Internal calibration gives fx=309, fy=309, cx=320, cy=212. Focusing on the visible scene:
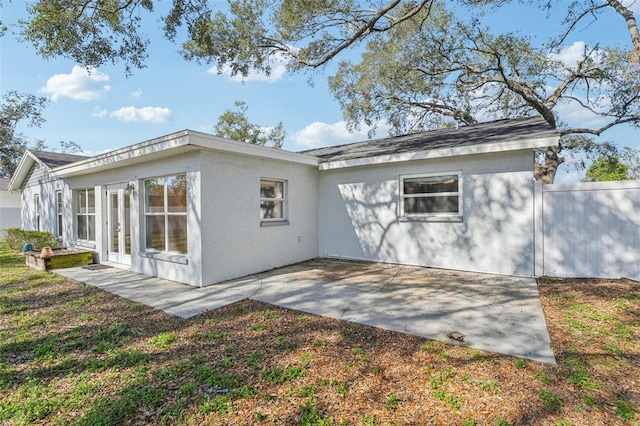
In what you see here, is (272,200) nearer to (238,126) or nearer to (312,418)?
(312,418)

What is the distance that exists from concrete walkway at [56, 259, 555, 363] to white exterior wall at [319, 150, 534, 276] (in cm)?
46

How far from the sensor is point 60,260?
855 centimetres

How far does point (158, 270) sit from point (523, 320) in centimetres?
724

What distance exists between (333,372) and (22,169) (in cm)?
1774

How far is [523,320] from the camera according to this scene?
13.8 feet

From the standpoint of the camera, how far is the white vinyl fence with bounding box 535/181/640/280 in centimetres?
576

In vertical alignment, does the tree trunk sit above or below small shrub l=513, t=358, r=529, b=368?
above

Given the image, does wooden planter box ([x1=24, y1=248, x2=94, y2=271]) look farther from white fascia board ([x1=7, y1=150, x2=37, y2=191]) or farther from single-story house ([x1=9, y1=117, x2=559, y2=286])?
white fascia board ([x1=7, y1=150, x2=37, y2=191])

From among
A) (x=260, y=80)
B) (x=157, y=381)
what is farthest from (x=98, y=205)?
(x=157, y=381)

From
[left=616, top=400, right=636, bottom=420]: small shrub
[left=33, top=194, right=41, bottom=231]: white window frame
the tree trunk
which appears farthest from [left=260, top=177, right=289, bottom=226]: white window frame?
[left=33, top=194, right=41, bottom=231]: white window frame

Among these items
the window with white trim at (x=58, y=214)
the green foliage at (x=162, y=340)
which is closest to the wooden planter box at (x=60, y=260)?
the window with white trim at (x=58, y=214)

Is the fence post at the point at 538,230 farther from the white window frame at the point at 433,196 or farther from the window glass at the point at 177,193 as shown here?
the window glass at the point at 177,193

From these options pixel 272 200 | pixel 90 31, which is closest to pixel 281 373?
pixel 272 200

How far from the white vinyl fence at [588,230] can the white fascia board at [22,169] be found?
17507 mm
